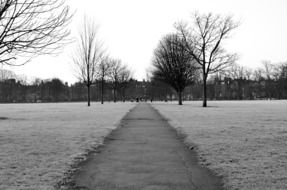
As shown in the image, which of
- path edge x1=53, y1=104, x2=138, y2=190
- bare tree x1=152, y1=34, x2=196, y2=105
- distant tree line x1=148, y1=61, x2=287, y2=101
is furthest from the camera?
distant tree line x1=148, y1=61, x2=287, y2=101

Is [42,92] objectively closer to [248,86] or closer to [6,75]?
[6,75]

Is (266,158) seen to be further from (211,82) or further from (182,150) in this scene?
(211,82)

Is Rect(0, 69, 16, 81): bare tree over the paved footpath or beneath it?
over

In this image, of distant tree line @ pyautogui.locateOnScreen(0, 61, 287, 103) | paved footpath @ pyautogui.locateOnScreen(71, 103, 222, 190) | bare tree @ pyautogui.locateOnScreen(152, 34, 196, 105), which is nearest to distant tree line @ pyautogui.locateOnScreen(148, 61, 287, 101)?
distant tree line @ pyautogui.locateOnScreen(0, 61, 287, 103)

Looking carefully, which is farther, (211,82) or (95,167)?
(211,82)

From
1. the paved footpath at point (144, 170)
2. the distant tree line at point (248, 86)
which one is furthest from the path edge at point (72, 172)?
the distant tree line at point (248, 86)

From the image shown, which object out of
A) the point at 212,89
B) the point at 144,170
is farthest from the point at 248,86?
the point at 144,170

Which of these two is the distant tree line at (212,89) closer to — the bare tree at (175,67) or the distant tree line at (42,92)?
the distant tree line at (42,92)

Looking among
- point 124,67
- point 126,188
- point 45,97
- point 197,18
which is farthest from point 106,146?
point 45,97

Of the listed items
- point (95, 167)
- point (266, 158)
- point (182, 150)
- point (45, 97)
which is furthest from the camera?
point (45, 97)

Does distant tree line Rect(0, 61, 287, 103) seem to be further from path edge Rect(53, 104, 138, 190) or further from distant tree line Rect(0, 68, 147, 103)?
path edge Rect(53, 104, 138, 190)

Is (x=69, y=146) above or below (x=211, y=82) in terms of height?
below

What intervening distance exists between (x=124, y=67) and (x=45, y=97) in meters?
50.6

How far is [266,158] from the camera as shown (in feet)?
26.5
